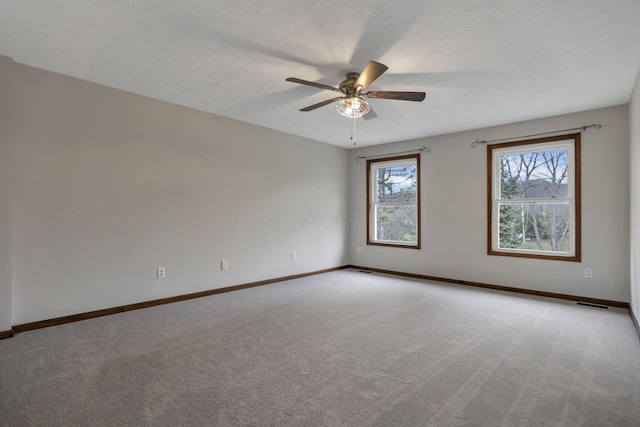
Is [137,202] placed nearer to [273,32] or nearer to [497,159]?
[273,32]

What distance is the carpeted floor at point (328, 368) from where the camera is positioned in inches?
72.1

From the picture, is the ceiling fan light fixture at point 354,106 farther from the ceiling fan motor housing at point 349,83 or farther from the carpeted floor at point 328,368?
the carpeted floor at point 328,368

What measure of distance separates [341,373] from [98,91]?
3672mm

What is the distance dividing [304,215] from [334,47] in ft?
11.3

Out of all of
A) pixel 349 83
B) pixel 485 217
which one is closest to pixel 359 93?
pixel 349 83

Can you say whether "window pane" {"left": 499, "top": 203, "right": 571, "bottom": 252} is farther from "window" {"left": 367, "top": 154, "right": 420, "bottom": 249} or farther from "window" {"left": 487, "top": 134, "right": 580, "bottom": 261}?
"window" {"left": 367, "top": 154, "right": 420, "bottom": 249}

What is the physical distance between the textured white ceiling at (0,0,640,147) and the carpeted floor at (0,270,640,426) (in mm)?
2445

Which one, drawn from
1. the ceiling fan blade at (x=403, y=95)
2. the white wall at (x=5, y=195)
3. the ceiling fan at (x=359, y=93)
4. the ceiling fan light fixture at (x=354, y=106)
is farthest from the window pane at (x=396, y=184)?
the white wall at (x=5, y=195)

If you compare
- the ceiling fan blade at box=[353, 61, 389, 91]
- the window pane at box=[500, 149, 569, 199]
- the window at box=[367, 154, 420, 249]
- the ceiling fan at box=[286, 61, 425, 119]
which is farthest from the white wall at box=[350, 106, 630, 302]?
the ceiling fan blade at box=[353, 61, 389, 91]

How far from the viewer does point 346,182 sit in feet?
21.9

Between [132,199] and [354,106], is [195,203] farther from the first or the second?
[354,106]

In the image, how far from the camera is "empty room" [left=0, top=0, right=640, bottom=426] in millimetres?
2121

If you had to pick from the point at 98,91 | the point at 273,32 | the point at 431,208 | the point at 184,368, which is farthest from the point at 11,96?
the point at 431,208

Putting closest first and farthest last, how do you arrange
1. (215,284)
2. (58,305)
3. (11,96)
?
(11,96), (58,305), (215,284)
